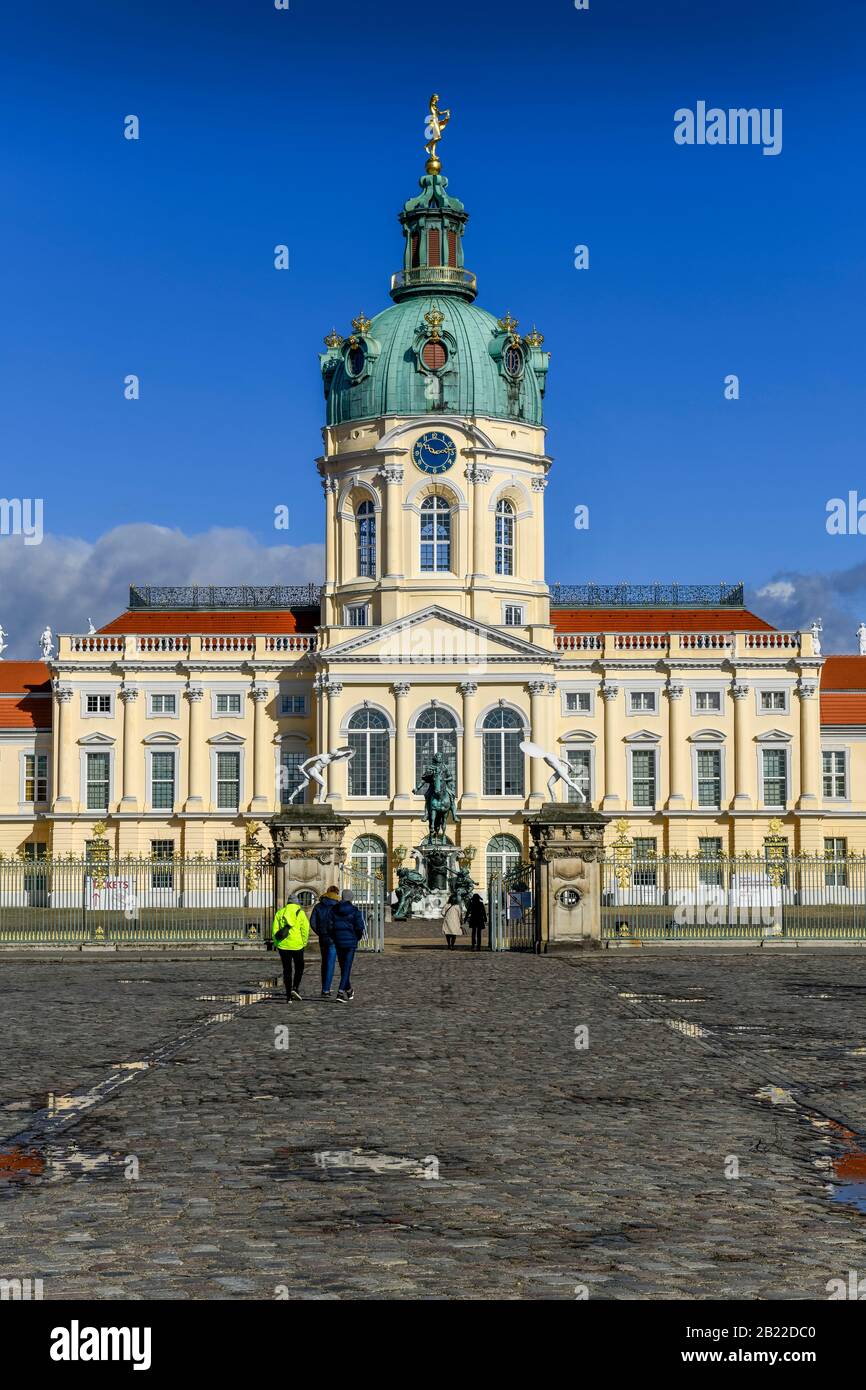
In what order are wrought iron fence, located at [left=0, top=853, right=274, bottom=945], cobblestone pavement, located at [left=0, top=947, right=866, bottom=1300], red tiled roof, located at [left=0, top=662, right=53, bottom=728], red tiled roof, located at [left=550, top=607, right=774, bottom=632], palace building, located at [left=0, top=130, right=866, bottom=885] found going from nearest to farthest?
cobblestone pavement, located at [left=0, top=947, right=866, bottom=1300] < wrought iron fence, located at [left=0, top=853, right=274, bottom=945] < palace building, located at [left=0, top=130, right=866, bottom=885] < red tiled roof, located at [left=0, top=662, right=53, bottom=728] < red tiled roof, located at [left=550, top=607, right=774, bottom=632]

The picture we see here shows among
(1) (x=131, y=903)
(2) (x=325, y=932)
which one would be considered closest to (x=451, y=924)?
(1) (x=131, y=903)

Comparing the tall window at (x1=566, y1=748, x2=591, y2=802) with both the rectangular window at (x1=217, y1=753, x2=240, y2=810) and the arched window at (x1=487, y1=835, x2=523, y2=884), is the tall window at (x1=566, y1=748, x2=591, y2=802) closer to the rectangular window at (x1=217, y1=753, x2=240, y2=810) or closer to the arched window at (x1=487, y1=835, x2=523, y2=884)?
the arched window at (x1=487, y1=835, x2=523, y2=884)

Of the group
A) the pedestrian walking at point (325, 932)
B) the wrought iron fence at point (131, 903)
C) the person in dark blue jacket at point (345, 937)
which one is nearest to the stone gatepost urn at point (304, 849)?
the wrought iron fence at point (131, 903)

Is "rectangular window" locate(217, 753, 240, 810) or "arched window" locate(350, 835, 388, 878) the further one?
"rectangular window" locate(217, 753, 240, 810)

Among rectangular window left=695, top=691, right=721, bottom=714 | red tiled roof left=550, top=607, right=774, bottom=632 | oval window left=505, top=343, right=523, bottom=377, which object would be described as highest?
oval window left=505, top=343, right=523, bottom=377

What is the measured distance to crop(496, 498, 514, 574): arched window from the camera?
7575 centimetres

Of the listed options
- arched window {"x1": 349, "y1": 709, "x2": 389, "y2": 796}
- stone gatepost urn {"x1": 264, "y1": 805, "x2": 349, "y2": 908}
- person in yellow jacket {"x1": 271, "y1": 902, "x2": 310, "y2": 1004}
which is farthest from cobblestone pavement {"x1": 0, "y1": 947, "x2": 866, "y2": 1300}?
arched window {"x1": 349, "y1": 709, "x2": 389, "y2": 796}

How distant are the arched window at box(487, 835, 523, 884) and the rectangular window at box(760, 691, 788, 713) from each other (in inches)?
512

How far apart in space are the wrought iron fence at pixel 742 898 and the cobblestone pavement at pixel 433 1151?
17.2 m

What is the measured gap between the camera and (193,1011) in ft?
70.9

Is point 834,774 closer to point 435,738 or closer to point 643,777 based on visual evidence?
point 643,777

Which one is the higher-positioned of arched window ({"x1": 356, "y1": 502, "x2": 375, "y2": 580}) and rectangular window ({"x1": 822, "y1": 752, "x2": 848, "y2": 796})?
arched window ({"x1": 356, "y1": 502, "x2": 375, "y2": 580})
